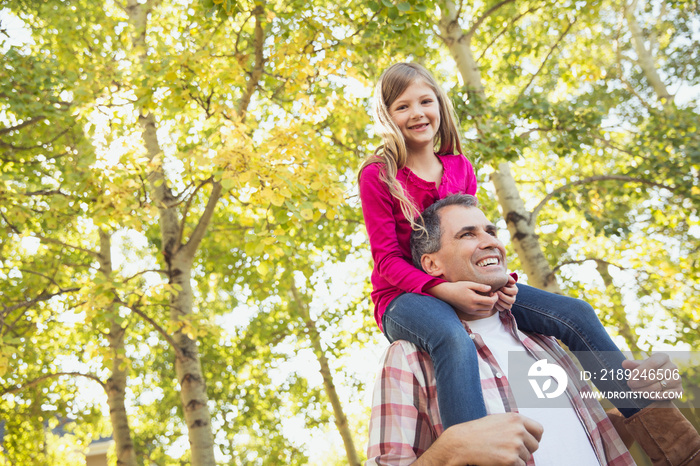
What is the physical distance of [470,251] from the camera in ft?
6.80

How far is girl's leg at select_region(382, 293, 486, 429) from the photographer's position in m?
1.67

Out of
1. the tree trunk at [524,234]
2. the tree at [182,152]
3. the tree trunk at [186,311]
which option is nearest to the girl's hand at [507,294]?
the tree at [182,152]

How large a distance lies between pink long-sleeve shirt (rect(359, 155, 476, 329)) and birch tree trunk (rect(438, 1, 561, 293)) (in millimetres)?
3572

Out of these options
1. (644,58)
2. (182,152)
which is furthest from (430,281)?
(644,58)

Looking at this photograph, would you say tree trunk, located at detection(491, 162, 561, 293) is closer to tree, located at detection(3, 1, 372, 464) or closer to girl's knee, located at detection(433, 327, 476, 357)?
tree, located at detection(3, 1, 372, 464)

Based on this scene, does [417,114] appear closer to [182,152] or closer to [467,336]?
[467,336]

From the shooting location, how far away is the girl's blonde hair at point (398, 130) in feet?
7.62

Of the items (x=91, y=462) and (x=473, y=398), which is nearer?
(x=473, y=398)

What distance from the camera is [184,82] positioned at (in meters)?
5.06

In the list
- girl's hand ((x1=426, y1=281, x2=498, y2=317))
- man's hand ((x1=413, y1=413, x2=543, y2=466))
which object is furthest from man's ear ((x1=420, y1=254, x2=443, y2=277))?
man's hand ((x1=413, y1=413, x2=543, y2=466))

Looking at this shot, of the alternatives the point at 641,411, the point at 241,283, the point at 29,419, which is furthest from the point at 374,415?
the point at 29,419

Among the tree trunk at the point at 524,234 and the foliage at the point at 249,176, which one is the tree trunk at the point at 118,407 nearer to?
the foliage at the point at 249,176

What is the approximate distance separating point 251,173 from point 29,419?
7.65m

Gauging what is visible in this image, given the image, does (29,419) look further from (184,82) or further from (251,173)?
(251,173)
